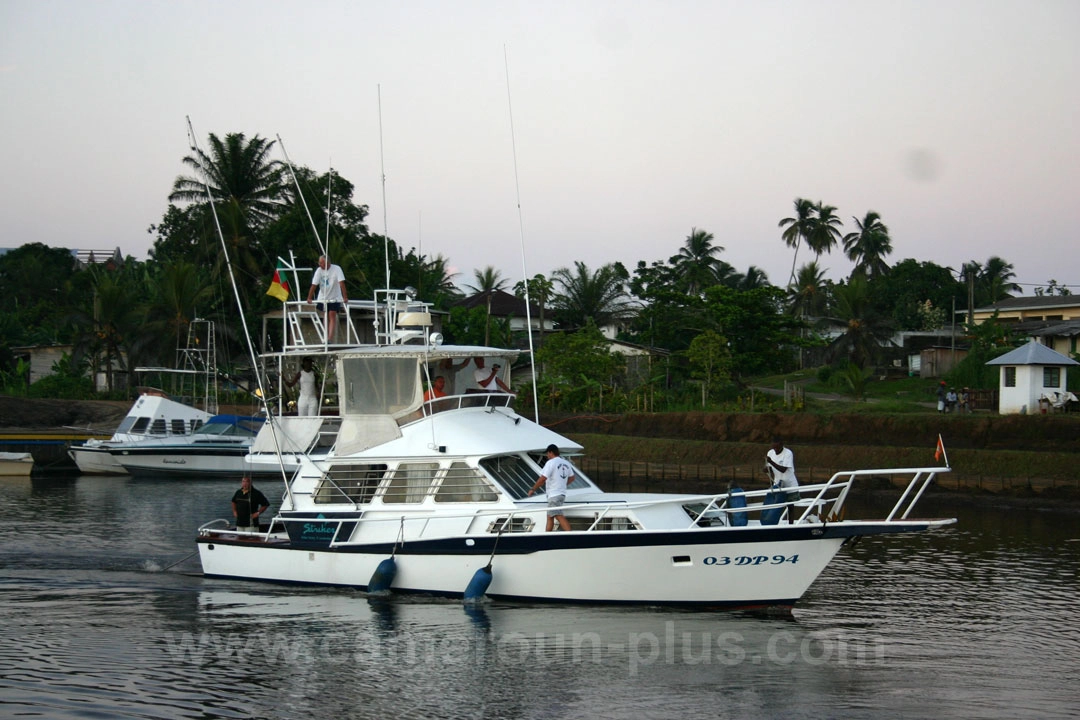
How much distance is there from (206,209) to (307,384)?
43.6m

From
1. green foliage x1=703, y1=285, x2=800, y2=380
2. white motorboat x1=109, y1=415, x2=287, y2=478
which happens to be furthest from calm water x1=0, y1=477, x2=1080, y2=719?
green foliage x1=703, y1=285, x2=800, y2=380

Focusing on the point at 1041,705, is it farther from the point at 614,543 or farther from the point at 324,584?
the point at 324,584

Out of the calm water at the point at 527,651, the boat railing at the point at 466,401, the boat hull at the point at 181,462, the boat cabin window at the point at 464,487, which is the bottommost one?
the calm water at the point at 527,651

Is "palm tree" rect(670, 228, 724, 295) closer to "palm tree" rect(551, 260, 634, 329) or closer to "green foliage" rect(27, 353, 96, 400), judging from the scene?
"palm tree" rect(551, 260, 634, 329)

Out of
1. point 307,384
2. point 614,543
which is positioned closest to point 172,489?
point 307,384

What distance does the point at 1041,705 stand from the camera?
34.2 ft

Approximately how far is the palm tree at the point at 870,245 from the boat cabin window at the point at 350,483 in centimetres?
6661

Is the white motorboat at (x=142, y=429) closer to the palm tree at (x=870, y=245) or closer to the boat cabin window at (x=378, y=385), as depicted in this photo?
the boat cabin window at (x=378, y=385)

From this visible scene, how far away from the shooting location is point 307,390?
16.9 m

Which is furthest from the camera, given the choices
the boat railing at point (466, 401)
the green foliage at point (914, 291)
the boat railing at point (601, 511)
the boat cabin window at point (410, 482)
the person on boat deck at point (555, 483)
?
the green foliage at point (914, 291)

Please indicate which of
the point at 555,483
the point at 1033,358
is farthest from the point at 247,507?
the point at 1033,358

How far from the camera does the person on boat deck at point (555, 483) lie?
46.4 ft

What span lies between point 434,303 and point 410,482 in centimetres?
2762

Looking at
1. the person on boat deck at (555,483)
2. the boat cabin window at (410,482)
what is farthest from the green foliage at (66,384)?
the person on boat deck at (555,483)
